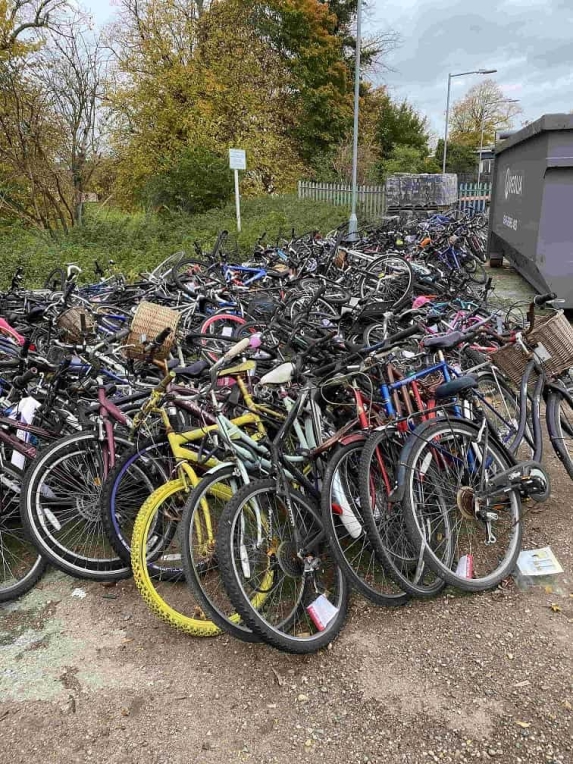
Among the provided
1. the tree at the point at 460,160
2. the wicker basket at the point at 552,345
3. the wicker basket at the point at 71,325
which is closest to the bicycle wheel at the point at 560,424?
the wicker basket at the point at 552,345

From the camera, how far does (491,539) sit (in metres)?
2.57

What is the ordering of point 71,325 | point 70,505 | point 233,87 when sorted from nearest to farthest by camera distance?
point 70,505 → point 71,325 → point 233,87

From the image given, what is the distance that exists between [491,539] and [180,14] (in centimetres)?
2012

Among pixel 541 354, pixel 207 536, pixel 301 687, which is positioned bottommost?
pixel 301 687

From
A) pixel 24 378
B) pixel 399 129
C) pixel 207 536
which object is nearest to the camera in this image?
pixel 207 536

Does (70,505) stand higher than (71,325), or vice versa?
(71,325)

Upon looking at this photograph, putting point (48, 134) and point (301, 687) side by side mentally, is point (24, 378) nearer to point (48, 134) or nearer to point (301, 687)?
point (301, 687)

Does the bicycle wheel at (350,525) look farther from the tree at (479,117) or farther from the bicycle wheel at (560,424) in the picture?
the tree at (479,117)

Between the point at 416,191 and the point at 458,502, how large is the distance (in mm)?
14134

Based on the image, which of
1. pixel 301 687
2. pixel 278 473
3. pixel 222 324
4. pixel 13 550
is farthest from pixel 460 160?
pixel 301 687

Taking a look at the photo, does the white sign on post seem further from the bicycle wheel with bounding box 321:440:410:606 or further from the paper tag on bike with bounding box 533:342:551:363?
the bicycle wheel with bounding box 321:440:410:606

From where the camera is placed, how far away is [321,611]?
2254 millimetres

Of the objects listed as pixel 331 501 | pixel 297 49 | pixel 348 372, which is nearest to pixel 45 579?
pixel 331 501

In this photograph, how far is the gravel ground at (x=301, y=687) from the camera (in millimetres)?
1822
